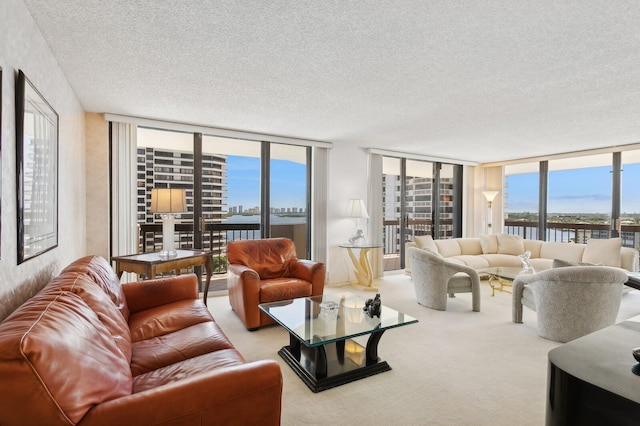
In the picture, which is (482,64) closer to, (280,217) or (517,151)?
(280,217)

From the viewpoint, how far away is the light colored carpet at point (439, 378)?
76.9 inches

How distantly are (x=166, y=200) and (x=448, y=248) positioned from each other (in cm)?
464

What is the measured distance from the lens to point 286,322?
8.21ft

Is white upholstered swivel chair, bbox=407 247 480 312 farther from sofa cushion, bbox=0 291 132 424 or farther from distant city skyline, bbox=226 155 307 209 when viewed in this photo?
sofa cushion, bbox=0 291 132 424

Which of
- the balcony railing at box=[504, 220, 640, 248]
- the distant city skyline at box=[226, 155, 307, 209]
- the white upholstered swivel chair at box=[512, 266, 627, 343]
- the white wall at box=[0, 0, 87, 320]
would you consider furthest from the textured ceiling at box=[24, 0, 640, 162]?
the balcony railing at box=[504, 220, 640, 248]

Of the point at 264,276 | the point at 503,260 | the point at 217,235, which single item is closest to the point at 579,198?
the point at 503,260

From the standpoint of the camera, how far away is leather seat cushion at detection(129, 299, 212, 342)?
2137 millimetres

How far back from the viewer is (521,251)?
231 inches

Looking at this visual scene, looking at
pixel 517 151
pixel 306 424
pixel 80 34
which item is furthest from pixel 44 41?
pixel 517 151

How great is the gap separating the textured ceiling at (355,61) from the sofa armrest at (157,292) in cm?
173

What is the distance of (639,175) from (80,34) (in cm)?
748

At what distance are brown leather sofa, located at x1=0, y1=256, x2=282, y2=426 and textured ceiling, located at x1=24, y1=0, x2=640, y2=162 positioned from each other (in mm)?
1565

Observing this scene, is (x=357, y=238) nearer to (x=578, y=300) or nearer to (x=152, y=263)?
(x=578, y=300)

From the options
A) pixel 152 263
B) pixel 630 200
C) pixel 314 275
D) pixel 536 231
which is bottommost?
pixel 314 275
